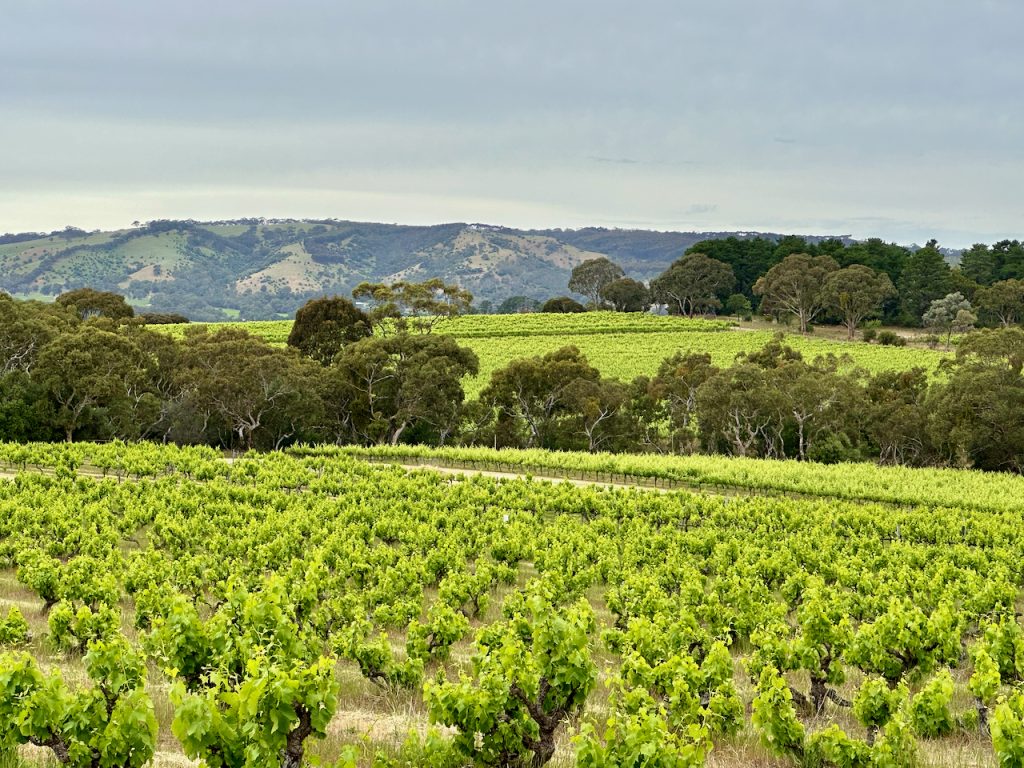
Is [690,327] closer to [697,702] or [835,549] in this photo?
[835,549]

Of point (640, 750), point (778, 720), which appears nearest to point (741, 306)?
point (778, 720)

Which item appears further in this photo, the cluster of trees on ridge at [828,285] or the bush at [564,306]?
the bush at [564,306]

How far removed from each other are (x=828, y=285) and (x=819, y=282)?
2460mm

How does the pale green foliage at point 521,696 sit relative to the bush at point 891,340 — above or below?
below

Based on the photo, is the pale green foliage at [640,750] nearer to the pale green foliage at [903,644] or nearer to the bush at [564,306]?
the pale green foliage at [903,644]

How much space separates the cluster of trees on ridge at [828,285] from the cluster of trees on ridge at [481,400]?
4270 cm

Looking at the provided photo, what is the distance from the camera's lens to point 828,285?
98500 millimetres

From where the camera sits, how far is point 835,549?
1130 inches

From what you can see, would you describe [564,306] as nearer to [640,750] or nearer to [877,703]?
[877,703]

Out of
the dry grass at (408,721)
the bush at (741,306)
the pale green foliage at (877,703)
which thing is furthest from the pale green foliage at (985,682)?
the bush at (741,306)

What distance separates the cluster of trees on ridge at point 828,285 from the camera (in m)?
99.8

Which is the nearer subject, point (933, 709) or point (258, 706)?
point (258, 706)

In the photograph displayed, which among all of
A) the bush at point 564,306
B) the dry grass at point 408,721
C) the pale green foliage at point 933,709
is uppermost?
the bush at point 564,306

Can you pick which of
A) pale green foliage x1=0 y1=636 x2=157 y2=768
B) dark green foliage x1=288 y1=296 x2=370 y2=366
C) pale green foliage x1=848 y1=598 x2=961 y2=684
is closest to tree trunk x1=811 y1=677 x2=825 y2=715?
pale green foliage x1=848 y1=598 x2=961 y2=684
